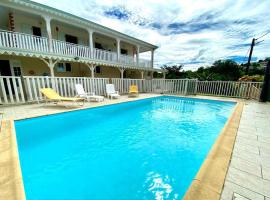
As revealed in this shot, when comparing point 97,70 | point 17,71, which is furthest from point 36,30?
point 97,70

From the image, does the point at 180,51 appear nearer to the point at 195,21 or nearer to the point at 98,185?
the point at 195,21

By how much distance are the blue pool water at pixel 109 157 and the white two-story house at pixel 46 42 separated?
594cm

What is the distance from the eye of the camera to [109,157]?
2.83m

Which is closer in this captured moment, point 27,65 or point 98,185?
point 98,185

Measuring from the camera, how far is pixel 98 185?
80.5 inches

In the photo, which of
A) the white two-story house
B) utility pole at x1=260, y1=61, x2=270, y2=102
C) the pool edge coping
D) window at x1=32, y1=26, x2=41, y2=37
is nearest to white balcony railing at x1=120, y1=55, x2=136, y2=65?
the white two-story house

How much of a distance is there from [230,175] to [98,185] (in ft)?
6.20

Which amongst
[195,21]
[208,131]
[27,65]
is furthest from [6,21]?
[195,21]

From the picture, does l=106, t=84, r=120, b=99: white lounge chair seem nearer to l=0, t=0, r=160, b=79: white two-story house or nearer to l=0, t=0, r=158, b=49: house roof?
l=0, t=0, r=160, b=79: white two-story house

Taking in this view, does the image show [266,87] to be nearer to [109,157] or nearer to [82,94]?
[109,157]

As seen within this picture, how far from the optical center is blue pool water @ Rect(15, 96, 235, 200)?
1967 mm

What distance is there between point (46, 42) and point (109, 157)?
9464mm

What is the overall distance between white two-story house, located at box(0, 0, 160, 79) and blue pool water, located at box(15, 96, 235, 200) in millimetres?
5939

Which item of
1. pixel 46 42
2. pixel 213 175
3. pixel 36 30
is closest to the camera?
pixel 213 175
